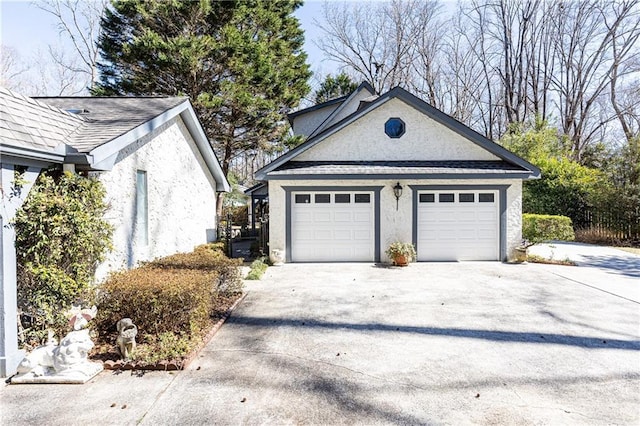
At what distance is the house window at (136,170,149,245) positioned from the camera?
8.01m

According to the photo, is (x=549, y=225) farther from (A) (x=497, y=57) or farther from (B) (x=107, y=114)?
(A) (x=497, y=57)

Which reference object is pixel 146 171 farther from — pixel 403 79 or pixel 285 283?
pixel 403 79

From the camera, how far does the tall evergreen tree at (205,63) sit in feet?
60.1

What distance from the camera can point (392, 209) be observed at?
1207 cm

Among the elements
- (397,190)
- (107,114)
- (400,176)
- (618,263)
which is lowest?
(618,263)

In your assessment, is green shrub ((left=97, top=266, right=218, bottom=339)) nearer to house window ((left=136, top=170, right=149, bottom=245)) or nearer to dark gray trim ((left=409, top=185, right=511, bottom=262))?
house window ((left=136, top=170, right=149, bottom=245))

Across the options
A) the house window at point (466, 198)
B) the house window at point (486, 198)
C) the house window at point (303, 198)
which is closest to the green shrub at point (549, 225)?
the house window at point (486, 198)

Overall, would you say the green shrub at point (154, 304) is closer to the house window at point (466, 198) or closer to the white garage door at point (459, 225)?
the white garage door at point (459, 225)

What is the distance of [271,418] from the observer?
3.58 metres

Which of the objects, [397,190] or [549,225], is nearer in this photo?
[397,190]

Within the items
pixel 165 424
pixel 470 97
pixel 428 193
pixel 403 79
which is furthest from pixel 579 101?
pixel 165 424

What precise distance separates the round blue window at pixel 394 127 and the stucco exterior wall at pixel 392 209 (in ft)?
5.53

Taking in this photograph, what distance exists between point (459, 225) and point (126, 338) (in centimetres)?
1030

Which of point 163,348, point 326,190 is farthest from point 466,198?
point 163,348
